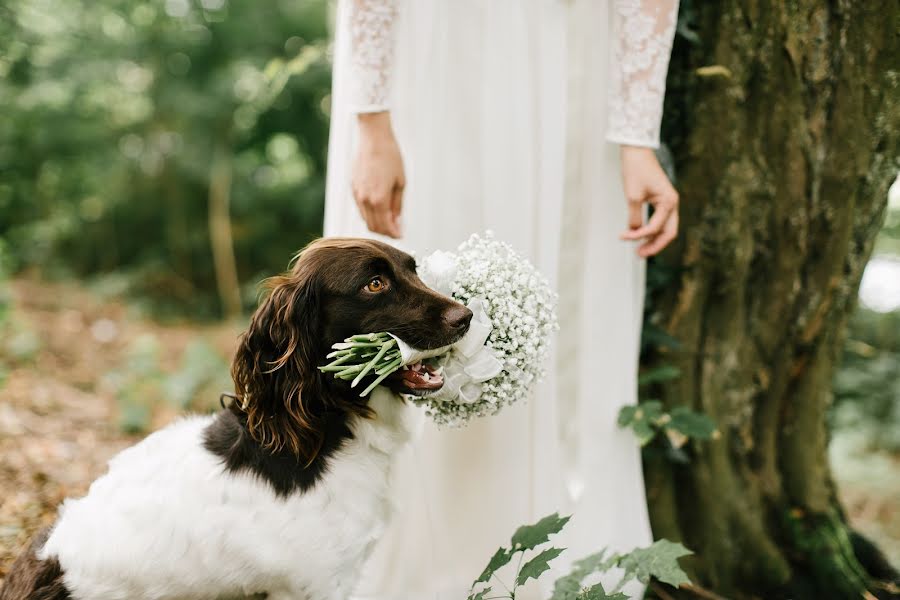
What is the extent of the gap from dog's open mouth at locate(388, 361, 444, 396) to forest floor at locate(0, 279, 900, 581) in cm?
183

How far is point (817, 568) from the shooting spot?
3.26 meters

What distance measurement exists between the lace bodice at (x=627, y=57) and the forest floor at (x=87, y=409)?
7.31 feet

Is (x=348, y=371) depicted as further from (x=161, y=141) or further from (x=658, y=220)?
(x=161, y=141)

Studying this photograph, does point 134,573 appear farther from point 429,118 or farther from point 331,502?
point 429,118

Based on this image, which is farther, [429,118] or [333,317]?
[429,118]

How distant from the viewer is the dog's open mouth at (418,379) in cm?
207

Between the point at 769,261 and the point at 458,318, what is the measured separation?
1789mm

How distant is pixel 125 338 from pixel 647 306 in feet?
22.3

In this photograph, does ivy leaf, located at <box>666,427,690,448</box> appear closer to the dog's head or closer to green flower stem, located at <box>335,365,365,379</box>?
the dog's head

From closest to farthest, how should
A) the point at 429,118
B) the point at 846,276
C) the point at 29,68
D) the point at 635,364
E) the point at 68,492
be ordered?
the point at 429,118 < the point at 635,364 < the point at 846,276 < the point at 68,492 < the point at 29,68

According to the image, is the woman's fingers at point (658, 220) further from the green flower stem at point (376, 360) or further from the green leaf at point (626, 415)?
the green flower stem at point (376, 360)

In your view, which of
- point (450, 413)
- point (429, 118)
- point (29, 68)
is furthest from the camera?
point (29, 68)

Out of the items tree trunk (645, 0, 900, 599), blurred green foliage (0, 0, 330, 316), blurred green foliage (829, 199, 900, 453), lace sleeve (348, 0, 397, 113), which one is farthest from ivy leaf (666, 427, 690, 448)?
blurred green foliage (0, 0, 330, 316)

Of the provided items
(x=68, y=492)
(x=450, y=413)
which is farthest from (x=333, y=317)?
(x=68, y=492)
